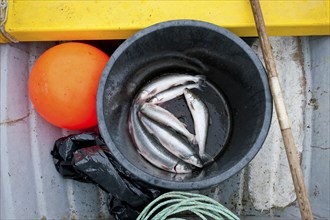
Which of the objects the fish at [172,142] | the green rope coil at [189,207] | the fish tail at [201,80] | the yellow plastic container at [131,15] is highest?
the yellow plastic container at [131,15]

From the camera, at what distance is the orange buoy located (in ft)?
5.72

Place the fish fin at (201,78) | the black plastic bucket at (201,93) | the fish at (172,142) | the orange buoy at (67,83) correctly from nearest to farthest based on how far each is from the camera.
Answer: the black plastic bucket at (201,93) → the orange buoy at (67,83) → the fish at (172,142) → the fish fin at (201,78)

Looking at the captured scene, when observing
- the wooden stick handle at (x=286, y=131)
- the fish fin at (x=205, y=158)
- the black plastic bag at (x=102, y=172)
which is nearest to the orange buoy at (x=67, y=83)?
the black plastic bag at (x=102, y=172)

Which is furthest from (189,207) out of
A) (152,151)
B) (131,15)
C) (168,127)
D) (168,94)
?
(131,15)

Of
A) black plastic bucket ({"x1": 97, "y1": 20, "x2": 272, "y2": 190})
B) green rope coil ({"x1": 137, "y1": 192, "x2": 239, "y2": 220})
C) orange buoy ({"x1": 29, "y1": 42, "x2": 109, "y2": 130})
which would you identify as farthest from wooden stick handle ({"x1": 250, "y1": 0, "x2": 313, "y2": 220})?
orange buoy ({"x1": 29, "y1": 42, "x2": 109, "y2": 130})

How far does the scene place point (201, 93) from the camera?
2.13 meters

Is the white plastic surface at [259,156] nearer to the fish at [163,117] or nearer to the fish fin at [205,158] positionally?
the fish fin at [205,158]

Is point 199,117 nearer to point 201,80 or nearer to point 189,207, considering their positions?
point 201,80

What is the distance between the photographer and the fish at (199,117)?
2035 mm

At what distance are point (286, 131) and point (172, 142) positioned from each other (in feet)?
2.00

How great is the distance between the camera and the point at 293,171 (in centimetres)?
167

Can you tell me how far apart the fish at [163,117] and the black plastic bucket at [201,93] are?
0.10m

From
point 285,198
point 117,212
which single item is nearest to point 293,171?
point 285,198

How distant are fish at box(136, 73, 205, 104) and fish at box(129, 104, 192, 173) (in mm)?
123
